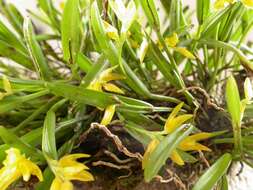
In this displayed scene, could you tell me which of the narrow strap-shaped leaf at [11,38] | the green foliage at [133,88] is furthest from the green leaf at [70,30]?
the narrow strap-shaped leaf at [11,38]

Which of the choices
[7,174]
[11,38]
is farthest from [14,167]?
[11,38]

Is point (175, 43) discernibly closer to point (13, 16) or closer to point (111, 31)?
point (111, 31)

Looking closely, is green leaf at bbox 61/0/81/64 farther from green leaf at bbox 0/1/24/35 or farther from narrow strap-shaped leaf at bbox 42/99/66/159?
green leaf at bbox 0/1/24/35

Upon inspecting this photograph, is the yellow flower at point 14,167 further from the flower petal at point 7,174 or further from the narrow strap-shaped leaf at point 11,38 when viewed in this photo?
the narrow strap-shaped leaf at point 11,38

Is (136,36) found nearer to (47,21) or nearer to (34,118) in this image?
(34,118)

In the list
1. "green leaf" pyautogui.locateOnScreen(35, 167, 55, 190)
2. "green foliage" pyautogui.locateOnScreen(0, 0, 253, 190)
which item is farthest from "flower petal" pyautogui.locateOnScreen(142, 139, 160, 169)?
"green leaf" pyautogui.locateOnScreen(35, 167, 55, 190)

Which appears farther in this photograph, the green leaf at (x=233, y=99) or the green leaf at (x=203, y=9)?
the green leaf at (x=203, y=9)
